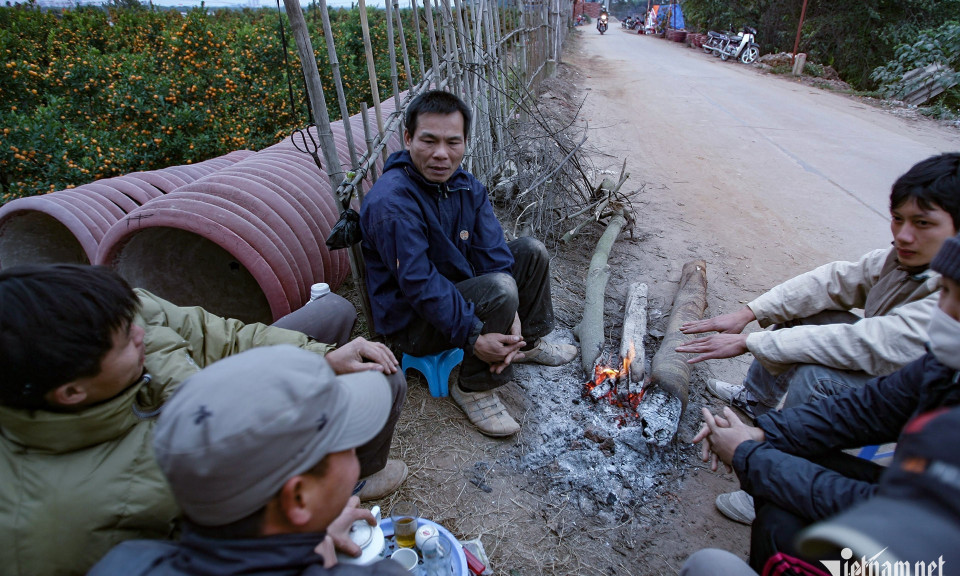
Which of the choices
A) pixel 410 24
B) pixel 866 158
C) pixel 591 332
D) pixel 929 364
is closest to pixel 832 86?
pixel 866 158

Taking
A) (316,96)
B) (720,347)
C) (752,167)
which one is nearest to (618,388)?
(720,347)

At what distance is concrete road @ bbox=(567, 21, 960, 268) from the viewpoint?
531 centimetres

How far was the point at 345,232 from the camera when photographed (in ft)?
8.52

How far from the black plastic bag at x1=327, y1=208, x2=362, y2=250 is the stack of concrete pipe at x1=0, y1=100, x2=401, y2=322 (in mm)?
398

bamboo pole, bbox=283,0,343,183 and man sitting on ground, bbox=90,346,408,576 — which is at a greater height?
bamboo pole, bbox=283,0,343,183

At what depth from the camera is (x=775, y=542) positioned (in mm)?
1581

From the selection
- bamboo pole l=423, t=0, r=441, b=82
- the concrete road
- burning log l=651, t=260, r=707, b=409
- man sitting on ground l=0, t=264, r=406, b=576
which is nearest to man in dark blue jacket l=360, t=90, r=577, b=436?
burning log l=651, t=260, r=707, b=409

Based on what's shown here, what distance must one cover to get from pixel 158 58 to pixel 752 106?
36.6 feet

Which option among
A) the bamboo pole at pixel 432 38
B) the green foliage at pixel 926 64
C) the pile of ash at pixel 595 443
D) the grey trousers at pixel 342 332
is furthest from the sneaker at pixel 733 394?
the green foliage at pixel 926 64

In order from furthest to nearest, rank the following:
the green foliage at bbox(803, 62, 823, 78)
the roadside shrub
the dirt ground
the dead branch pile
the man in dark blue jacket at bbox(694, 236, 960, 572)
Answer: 1. the green foliage at bbox(803, 62, 823, 78)
2. the roadside shrub
3. the dead branch pile
4. the dirt ground
5. the man in dark blue jacket at bbox(694, 236, 960, 572)

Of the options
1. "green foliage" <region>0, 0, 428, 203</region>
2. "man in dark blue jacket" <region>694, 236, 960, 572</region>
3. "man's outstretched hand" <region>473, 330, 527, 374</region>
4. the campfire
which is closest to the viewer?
"man in dark blue jacket" <region>694, 236, 960, 572</region>

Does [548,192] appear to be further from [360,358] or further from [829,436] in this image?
[829,436]

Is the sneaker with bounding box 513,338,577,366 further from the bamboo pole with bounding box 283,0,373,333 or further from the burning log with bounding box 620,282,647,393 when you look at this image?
the bamboo pole with bounding box 283,0,373,333

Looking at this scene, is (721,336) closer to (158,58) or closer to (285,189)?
(285,189)
